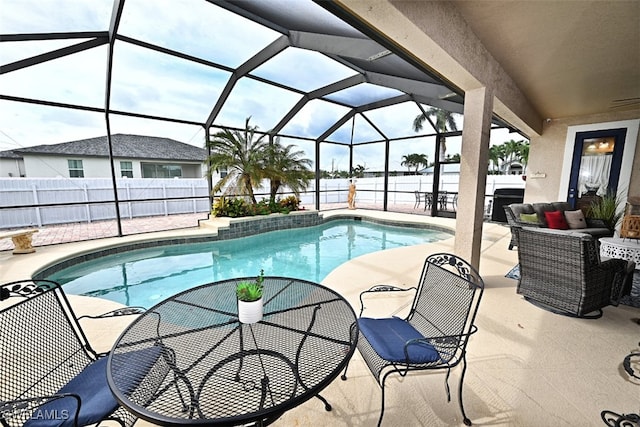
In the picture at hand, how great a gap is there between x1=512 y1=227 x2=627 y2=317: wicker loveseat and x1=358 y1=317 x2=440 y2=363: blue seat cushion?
1810 millimetres

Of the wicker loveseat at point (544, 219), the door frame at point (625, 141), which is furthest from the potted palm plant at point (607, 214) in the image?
the door frame at point (625, 141)

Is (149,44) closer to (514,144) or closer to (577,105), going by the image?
(577,105)

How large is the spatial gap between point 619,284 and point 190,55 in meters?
7.01

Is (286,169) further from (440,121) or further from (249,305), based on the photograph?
(249,305)

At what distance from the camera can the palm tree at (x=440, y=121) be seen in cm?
780

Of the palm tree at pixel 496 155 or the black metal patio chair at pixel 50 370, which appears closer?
the black metal patio chair at pixel 50 370

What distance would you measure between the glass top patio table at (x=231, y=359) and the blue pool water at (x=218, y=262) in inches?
88.8

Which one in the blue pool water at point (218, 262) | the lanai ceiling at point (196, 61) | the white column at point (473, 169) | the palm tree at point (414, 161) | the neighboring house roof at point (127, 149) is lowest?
the blue pool water at point (218, 262)

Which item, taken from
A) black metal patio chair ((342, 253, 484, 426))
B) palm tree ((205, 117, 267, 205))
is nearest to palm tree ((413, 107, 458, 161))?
palm tree ((205, 117, 267, 205))

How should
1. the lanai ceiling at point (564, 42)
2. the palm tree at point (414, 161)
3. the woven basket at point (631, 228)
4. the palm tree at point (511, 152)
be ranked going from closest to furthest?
1. the lanai ceiling at point (564, 42)
2. the woven basket at point (631, 228)
3. the palm tree at point (414, 161)
4. the palm tree at point (511, 152)

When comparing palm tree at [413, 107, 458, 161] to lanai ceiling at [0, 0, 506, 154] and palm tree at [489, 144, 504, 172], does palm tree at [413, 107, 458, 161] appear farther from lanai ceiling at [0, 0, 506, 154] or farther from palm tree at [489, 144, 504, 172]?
palm tree at [489, 144, 504, 172]

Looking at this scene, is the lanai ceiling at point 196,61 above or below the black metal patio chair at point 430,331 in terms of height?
above

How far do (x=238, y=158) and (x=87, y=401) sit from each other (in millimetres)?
6898

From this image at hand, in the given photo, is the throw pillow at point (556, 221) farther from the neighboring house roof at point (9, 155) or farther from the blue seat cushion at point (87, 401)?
the neighboring house roof at point (9, 155)
